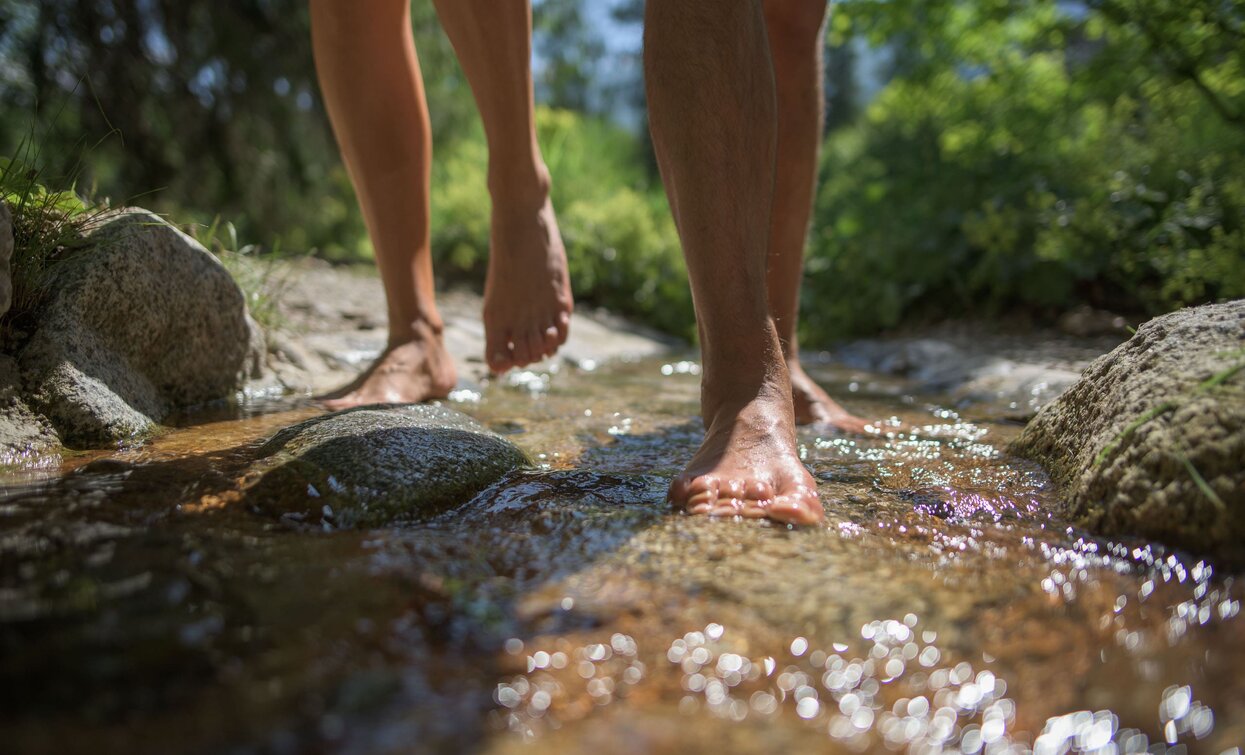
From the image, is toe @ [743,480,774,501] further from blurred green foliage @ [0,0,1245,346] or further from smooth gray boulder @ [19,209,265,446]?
blurred green foliage @ [0,0,1245,346]

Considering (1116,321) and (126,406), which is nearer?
(126,406)

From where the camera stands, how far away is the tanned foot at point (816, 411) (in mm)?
2314

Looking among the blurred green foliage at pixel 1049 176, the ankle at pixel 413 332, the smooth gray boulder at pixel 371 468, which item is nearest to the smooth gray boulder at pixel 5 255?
the smooth gray boulder at pixel 371 468

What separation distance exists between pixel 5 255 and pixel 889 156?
7.30m

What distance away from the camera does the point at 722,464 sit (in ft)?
5.08

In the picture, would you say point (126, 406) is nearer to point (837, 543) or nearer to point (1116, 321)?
point (837, 543)

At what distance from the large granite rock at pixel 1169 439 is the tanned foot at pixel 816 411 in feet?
2.16

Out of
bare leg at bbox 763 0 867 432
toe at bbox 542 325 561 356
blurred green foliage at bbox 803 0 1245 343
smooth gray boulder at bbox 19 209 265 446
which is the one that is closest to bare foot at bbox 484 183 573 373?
toe at bbox 542 325 561 356

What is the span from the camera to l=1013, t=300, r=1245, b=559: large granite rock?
1219 millimetres

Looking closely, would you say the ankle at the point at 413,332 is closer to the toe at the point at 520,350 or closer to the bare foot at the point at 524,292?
the bare foot at the point at 524,292

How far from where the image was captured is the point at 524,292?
250 cm

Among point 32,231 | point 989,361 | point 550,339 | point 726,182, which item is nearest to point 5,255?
point 32,231

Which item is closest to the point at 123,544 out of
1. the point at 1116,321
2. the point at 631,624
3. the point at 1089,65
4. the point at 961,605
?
the point at 631,624

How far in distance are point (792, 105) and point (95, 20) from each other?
4.98 meters
